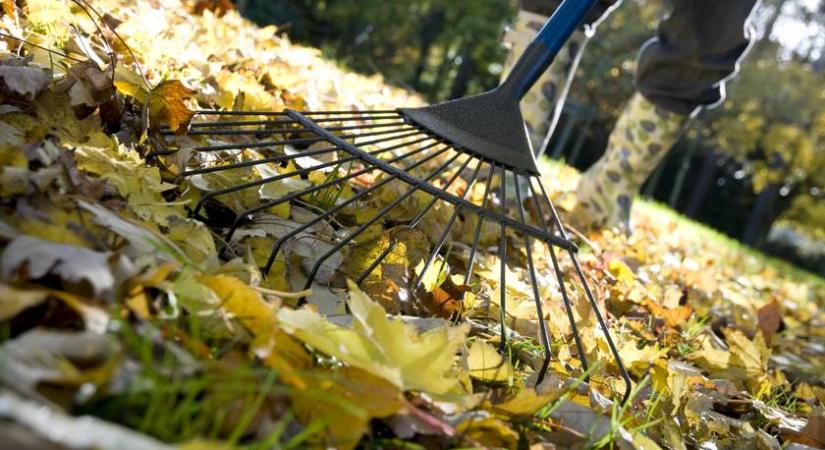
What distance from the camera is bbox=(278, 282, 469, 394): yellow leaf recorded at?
29.2 inches

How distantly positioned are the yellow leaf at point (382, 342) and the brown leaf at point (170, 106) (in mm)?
605

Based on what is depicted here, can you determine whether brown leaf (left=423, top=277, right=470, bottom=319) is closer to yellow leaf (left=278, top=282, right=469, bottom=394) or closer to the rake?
the rake

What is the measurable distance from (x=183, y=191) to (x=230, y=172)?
0.37ft

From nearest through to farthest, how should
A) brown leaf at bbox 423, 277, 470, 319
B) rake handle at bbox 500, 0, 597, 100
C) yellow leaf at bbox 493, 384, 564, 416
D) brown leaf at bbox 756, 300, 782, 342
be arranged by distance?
yellow leaf at bbox 493, 384, 564, 416 < brown leaf at bbox 423, 277, 470, 319 < rake handle at bbox 500, 0, 597, 100 < brown leaf at bbox 756, 300, 782, 342

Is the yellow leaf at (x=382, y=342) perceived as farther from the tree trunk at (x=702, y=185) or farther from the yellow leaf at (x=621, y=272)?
the tree trunk at (x=702, y=185)

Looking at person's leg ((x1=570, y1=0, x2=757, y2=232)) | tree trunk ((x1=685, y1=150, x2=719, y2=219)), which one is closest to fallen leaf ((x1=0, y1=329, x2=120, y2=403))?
person's leg ((x1=570, y1=0, x2=757, y2=232))

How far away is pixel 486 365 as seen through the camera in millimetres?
938

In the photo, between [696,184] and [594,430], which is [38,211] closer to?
[594,430]

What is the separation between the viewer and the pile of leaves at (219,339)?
57 cm

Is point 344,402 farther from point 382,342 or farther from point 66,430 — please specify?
point 66,430

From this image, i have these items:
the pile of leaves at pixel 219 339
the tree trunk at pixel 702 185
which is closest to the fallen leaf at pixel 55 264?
the pile of leaves at pixel 219 339

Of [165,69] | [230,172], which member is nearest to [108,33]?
[165,69]

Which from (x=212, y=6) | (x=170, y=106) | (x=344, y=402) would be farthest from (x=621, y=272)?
(x=212, y=6)

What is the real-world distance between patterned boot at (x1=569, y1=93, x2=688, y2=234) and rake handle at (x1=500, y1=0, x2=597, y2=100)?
145cm
